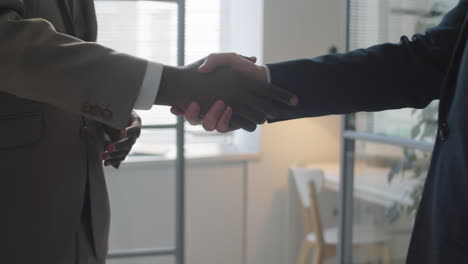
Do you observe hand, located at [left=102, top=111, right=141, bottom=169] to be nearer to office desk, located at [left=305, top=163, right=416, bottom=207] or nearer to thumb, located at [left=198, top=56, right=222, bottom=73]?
thumb, located at [left=198, top=56, right=222, bottom=73]

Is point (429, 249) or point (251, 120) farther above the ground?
point (251, 120)

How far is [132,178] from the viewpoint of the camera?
2.50 m

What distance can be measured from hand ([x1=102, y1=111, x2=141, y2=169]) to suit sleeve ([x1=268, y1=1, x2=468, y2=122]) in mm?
362

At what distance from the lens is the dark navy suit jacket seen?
3.25ft

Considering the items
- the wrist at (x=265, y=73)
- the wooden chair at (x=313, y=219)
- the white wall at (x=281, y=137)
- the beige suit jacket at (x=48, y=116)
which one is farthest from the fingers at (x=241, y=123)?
the white wall at (x=281, y=137)

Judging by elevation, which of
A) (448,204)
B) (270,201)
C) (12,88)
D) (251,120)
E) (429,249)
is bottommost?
(270,201)

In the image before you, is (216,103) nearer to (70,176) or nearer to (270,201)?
(70,176)

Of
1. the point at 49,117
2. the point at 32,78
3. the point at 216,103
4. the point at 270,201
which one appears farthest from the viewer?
the point at 270,201

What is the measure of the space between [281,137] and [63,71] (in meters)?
2.71

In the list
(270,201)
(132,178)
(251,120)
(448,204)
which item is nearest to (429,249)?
(448,204)

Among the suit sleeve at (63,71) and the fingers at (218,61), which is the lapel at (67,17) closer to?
the suit sleeve at (63,71)

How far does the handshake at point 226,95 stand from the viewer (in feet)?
3.87

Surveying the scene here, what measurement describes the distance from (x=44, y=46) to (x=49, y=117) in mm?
160

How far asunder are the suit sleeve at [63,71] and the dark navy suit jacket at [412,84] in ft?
1.53
